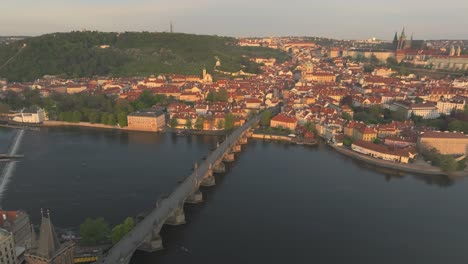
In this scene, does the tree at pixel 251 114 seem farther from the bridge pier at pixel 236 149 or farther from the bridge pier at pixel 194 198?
the bridge pier at pixel 194 198

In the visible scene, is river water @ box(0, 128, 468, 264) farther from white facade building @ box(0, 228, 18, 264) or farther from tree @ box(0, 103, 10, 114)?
tree @ box(0, 103, 10, 114)

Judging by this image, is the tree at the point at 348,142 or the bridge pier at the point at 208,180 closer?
the bridge pier at the point at 208,180

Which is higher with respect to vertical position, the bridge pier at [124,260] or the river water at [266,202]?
the bridge pier at [124,260]

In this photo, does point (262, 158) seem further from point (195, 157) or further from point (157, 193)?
point (157, 193)

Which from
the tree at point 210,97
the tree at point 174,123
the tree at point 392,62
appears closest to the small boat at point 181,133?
the tree at point 174,123

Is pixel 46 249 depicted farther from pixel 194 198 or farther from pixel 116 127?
pixel 116 127

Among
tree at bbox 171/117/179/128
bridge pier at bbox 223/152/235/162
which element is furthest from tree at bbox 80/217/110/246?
tree at bbox 171/117/179/128

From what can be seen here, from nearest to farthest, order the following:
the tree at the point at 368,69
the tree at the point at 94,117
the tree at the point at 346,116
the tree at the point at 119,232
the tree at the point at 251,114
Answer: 1. the tree at the point at 119,232
2. the tree at the point at 346,116
3. the tree at the point at 94,117
4. the tree at the point at 251,114
5. the tree at the point at 368,69
